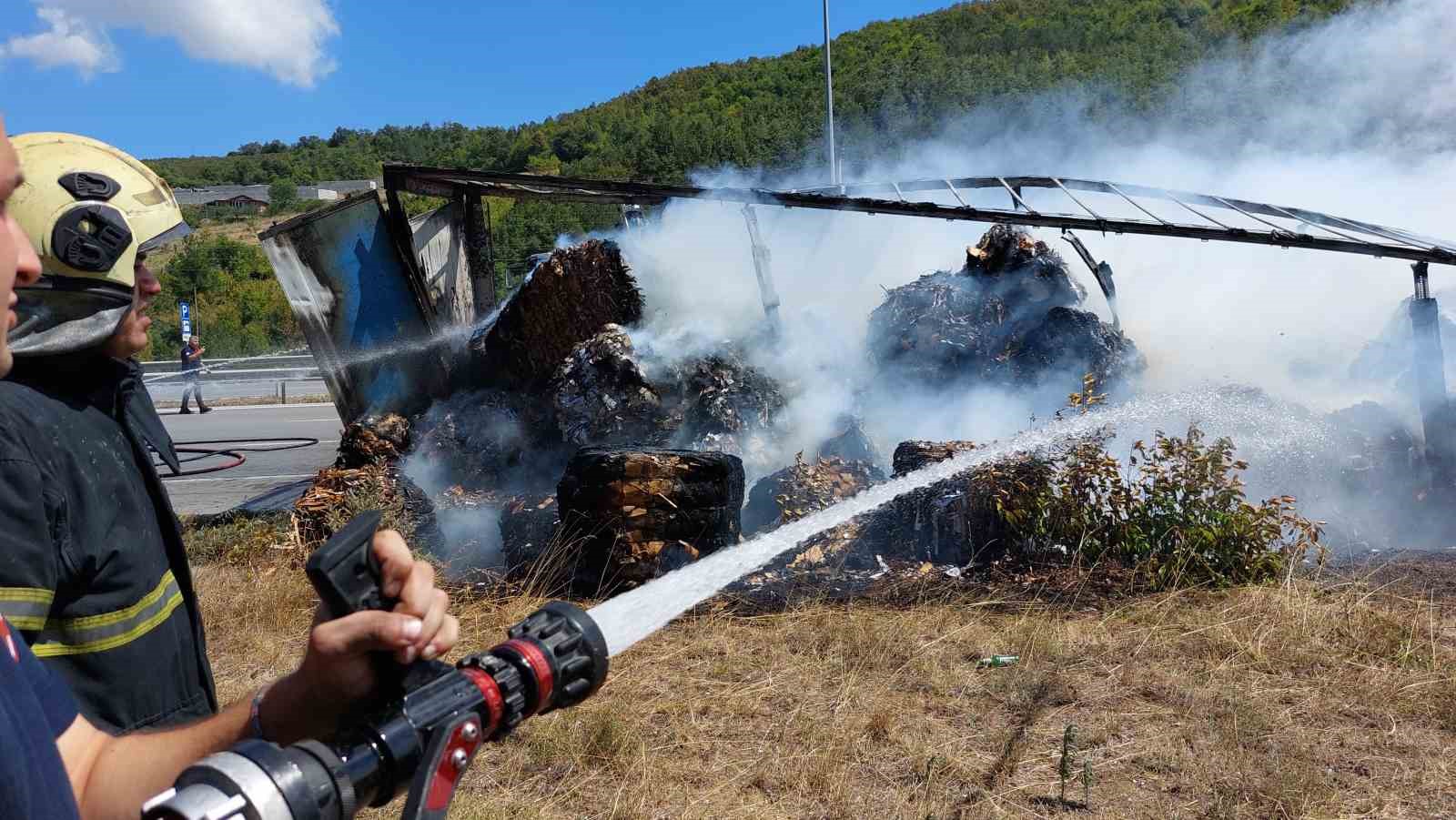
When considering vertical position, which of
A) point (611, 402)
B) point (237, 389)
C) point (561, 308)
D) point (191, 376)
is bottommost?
point (237, 389)

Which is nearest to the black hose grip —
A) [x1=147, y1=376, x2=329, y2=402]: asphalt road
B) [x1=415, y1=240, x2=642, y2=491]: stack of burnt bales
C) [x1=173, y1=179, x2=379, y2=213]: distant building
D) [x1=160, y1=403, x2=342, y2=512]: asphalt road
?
[x1=415, y1=240, x2=642, y2=491]: stack of burnt bales

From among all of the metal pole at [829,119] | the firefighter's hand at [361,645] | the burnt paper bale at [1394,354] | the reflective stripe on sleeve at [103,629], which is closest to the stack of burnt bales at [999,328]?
the burnt paper bale at [1394,354]

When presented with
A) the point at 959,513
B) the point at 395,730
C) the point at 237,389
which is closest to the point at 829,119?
the point at 959,513

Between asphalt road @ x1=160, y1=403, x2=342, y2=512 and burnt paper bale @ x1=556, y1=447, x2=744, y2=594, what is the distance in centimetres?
530

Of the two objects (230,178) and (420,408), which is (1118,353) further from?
(230,178)

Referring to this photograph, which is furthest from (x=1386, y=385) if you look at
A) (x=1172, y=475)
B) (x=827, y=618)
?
(x=827, y=618)

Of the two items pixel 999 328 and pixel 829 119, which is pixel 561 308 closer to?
pixel 999 328

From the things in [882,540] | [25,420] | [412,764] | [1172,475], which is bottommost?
[882,540]

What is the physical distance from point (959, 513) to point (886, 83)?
152 ft

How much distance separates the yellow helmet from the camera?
1.57 metres

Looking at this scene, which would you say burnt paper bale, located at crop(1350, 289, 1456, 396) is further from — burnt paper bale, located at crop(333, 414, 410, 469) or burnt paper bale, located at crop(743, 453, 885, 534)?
burnt paper bale, located at crop(333, 414, 410, 469)

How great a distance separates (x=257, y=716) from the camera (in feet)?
4.02

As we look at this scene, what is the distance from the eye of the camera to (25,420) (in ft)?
4.68

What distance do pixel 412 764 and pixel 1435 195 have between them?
13.9m
